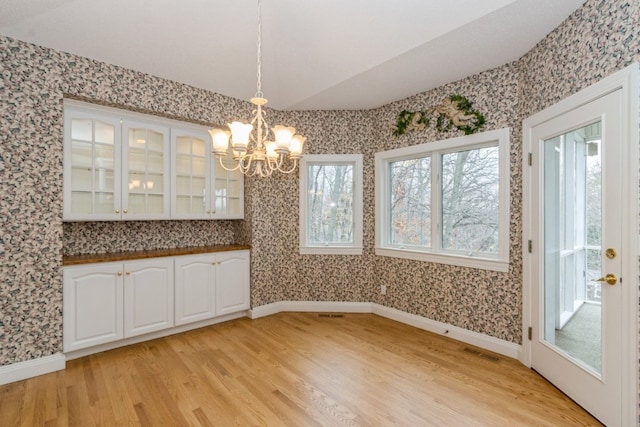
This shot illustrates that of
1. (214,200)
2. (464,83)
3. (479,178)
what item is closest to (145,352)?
(214,200)

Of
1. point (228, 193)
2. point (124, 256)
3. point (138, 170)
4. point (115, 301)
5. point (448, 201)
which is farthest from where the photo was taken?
point (228, 193)

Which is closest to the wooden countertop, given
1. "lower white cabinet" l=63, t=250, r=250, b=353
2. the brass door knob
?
"lower white cabinet" l=63, t=250, r=250, b=353

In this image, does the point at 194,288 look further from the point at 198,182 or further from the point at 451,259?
the point at 451,259

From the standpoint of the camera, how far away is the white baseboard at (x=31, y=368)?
8.03 ft

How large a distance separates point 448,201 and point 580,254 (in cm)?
148

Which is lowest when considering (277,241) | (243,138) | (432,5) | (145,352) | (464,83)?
(145,352)

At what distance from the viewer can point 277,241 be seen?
431 cm

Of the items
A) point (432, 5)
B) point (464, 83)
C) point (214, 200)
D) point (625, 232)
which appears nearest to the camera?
point (625, 232)

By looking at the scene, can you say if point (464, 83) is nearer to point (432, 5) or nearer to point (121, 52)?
point (432, 5)

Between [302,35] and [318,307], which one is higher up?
[302,35]

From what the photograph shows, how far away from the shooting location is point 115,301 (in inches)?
118

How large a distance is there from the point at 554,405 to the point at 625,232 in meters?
1.29

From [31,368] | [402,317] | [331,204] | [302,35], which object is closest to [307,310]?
[402,317]

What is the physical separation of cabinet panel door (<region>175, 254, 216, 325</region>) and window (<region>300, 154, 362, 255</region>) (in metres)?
1.28
